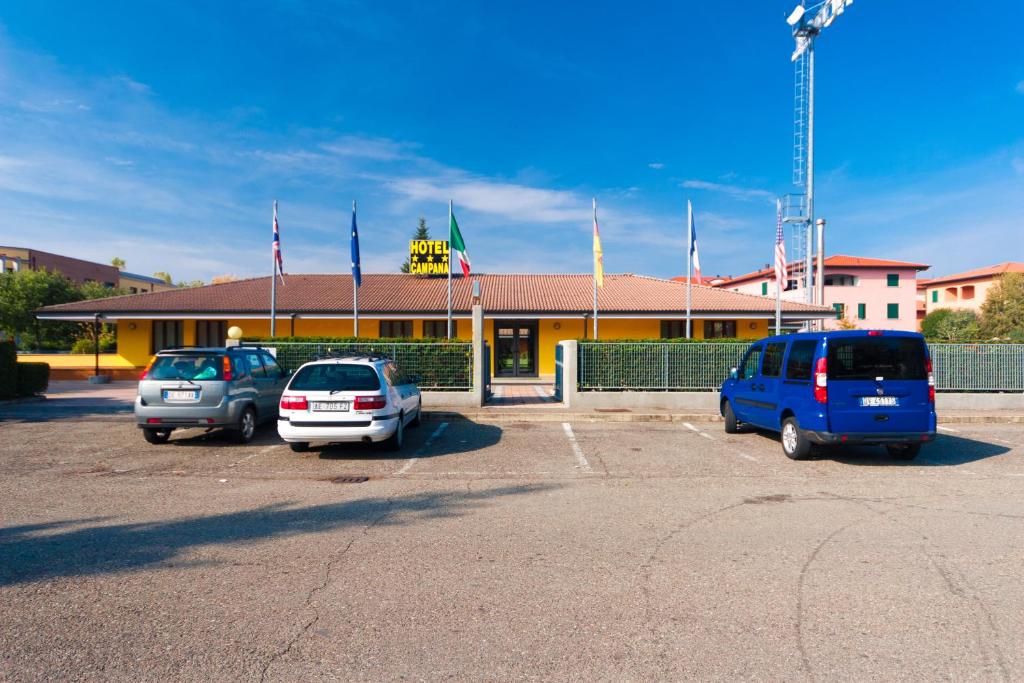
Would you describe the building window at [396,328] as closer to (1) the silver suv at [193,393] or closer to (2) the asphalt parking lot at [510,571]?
(1) the silver suv at [193,393]

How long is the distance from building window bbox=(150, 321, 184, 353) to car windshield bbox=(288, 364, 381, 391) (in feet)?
64.5

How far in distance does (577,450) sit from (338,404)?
3740 millimetres

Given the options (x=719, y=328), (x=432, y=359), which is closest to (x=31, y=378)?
(x=432, y=359)

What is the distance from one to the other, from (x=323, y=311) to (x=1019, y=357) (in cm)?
2224

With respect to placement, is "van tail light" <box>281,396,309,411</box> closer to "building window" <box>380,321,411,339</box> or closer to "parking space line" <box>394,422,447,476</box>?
"parking space line" <box>394,422,447,476</box>

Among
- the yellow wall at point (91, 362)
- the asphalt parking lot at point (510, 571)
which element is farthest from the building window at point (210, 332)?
the asphalt parking lot at point (510, 571)

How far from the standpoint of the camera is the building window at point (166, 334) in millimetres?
24797

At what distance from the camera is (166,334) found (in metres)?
24.9

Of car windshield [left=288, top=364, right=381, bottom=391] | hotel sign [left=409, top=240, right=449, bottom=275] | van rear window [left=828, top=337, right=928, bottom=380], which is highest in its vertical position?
hotel sign [left=409, top=240, right=449, bottom=275]

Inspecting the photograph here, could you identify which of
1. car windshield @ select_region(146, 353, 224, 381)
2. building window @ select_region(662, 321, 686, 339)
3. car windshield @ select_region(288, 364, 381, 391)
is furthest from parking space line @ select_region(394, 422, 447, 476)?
building window @ select_region(662, 321, 686, 339)

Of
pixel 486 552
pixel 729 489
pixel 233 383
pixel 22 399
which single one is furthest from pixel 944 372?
pixel 22 399

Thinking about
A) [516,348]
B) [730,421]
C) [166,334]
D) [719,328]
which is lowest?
[730,421]

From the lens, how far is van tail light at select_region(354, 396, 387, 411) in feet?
27.0

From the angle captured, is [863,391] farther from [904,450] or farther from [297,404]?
[297,404]
